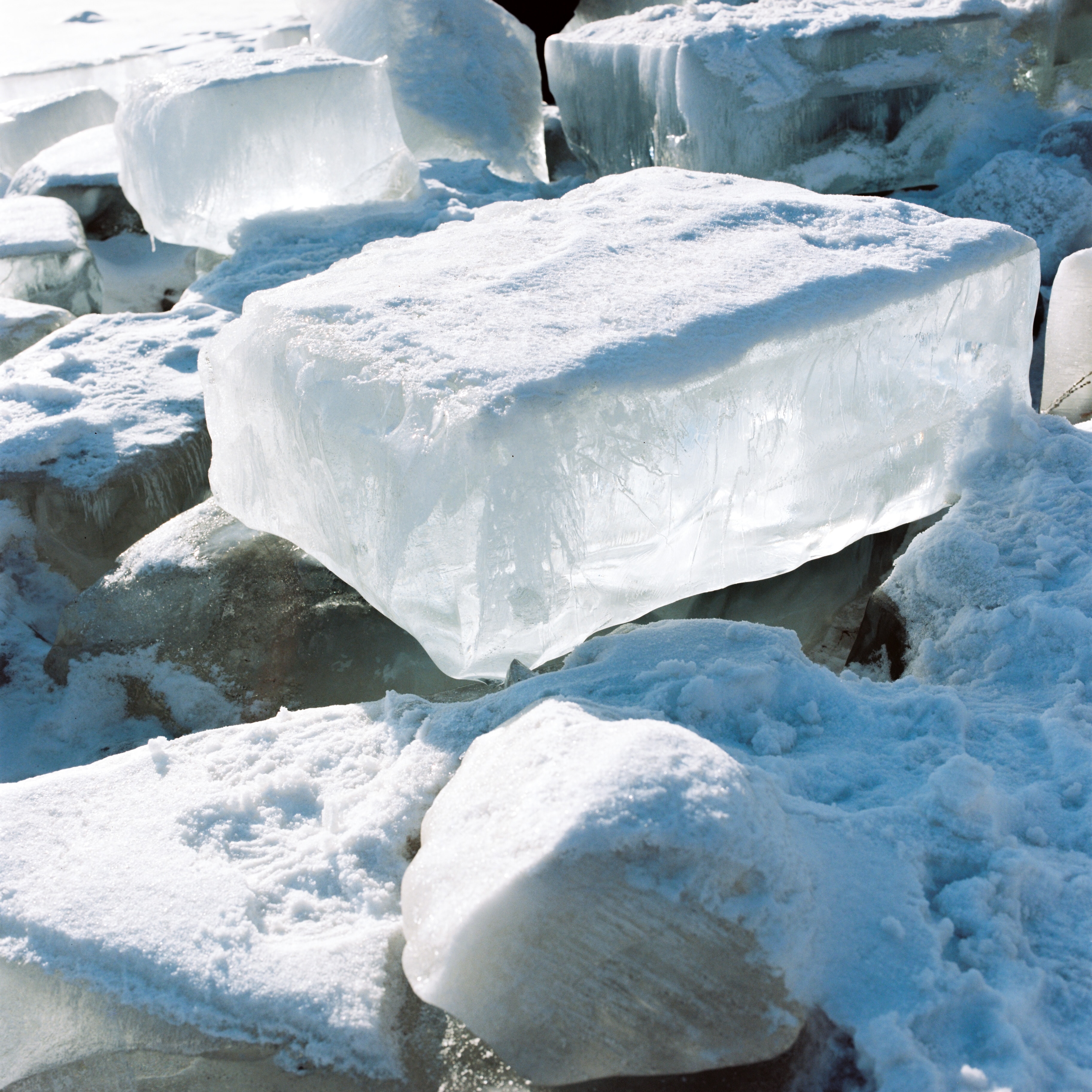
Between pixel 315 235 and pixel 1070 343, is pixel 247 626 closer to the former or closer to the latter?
pixel 315 235

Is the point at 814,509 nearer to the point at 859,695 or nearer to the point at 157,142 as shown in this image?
the point at 859,695

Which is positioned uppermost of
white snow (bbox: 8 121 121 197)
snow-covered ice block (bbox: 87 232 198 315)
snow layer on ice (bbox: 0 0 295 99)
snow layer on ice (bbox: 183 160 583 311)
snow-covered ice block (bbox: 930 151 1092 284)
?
snow layer on ice (bbox: 0 0 295 99)

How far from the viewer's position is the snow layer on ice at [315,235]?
3021 millimetres

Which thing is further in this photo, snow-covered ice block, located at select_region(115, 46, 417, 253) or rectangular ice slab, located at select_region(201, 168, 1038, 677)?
snow-covered ice block, located at select_region(115, 46, 417, 253)

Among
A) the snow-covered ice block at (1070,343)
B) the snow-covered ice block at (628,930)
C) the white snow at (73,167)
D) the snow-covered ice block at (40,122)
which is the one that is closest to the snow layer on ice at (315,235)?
the white snow at (73,167)

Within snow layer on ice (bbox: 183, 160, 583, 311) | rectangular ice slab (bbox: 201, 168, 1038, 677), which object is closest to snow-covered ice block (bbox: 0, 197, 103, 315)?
snow layer on ice (bbox: 183, 160, 583, 311)

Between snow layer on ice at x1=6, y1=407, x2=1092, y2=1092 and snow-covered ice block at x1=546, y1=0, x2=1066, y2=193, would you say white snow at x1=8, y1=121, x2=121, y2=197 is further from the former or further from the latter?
snow layer on ice at x1=6, y1=407, x2=1092, y2=1092

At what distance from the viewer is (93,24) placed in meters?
9.64

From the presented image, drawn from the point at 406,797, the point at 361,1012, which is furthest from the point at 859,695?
the point at 361,1012

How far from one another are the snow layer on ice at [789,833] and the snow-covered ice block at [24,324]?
2.08 metres

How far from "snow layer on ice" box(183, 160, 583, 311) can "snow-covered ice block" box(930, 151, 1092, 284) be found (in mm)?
1531

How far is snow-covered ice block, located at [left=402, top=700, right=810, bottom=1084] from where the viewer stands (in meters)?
0.93

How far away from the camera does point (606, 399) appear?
1.36 m

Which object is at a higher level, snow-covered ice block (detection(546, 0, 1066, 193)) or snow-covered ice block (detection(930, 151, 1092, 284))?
snow-covered ice block (detection(546, 0, 1066, 193))
